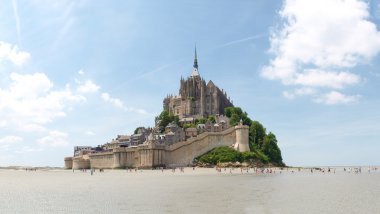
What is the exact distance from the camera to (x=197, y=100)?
11525 cm

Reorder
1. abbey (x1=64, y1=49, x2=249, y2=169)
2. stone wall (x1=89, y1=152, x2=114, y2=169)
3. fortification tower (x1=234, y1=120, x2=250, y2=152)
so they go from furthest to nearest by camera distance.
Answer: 1. stone wall (x1=89, y1=152, x2=114, y2=169)
2. fortification tower (x1=234, y1=120, x2=250, y2=152)
3. abbey (x1=64, y1=49, x2=249, y2=169)

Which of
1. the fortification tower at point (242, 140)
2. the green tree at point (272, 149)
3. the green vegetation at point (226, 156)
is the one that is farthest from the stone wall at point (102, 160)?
the green tree at point (272, 149)

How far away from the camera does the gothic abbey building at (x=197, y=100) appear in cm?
11231

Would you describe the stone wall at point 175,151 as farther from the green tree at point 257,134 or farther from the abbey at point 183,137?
the green tree at point 257,134

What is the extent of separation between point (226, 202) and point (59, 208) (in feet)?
29.6

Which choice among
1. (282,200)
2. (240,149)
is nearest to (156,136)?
(240,149)

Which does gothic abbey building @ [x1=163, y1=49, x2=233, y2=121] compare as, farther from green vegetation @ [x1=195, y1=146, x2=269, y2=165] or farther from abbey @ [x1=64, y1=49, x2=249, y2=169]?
green vegetation @ [x1=195, y1=146, x2=269, y2=165]

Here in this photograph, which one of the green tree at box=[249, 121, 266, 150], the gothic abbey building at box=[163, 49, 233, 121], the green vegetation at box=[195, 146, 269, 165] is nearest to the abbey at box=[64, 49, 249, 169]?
the gothic abbey building at box=[163, 49, 233, 121]

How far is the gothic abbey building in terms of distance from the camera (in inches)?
4422

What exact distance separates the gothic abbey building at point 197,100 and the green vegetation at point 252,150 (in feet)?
17.0

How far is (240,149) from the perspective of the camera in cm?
8744

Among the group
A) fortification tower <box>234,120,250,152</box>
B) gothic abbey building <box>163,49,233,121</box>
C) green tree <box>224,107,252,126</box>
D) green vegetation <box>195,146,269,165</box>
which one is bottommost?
green vegetation <box>195,146,269,165</box>

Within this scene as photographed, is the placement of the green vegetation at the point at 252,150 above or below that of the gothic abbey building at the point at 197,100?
below

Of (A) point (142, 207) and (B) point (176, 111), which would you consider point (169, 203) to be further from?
(B) point (176, 111)
